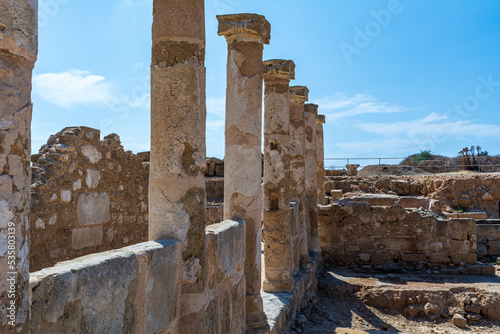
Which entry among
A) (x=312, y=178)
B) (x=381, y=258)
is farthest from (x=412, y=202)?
(x=312, y=178)

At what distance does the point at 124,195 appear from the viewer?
267 inches

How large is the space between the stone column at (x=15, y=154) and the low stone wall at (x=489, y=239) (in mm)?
13028

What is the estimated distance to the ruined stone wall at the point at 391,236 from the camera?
1091cm

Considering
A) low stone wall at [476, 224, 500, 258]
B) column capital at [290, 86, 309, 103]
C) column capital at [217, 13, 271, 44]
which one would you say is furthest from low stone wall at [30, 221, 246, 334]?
low stone wall at [476, 224, 500, 258]

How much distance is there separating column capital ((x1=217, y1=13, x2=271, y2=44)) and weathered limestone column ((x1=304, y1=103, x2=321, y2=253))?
636 centimetres

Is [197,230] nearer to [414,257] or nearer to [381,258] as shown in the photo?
[381,258]

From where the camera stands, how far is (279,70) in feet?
25.3

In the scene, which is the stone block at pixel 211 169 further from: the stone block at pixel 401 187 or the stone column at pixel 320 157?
the stone block at pixel 401 187

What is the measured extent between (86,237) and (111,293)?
11.7ft

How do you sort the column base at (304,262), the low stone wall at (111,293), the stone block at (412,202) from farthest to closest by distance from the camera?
Answer: the stone block at (412,202) < the column base at (304,262) < the low stone wall at (111,293)

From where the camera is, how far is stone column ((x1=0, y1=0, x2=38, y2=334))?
1601 millimetres

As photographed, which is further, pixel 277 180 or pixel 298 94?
pixel 298 94

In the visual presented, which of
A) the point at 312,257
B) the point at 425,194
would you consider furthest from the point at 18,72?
the point at 425,194

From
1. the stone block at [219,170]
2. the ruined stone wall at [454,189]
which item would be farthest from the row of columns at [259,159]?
the ruined stone wall at [454,189]
